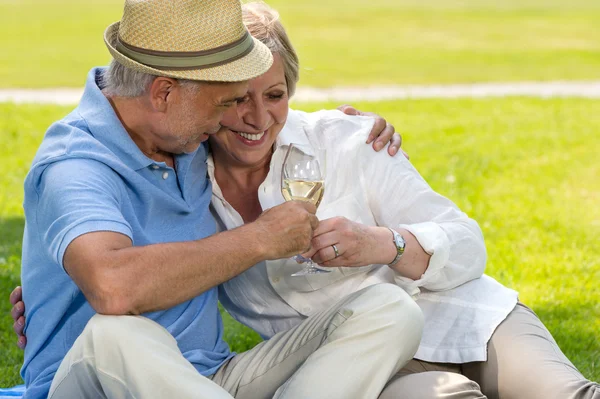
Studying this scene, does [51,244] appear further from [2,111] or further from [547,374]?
[2,111]

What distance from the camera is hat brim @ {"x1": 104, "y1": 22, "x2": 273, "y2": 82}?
342 cm

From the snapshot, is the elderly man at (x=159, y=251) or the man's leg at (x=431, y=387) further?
the man's leg at (x=431, y=387)

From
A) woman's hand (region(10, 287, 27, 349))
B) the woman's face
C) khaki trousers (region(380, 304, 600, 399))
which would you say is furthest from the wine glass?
woman's hand (region(10, 287, 27, 349))

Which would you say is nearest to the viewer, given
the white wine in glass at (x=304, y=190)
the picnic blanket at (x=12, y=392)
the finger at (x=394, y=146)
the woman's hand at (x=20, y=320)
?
the white wine in glass at (x=304, y=190)

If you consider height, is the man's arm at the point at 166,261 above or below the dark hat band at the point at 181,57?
below

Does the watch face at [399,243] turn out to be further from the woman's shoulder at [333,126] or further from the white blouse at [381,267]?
the woman's shoulder at [333,126]

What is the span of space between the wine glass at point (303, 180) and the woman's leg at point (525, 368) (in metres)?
0.77

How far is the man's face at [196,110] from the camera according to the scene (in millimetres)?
3488

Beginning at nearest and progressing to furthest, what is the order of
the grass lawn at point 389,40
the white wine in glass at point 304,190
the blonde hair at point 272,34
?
the white wine in glass at point 304,190
the blonde hair at point 272,34
the grass lawn at point 389,40

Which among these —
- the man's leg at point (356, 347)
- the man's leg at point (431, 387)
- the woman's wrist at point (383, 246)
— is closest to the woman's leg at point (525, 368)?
the man's leg at point (431, 387)

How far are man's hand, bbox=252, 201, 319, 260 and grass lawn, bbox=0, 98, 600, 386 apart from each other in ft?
6.55

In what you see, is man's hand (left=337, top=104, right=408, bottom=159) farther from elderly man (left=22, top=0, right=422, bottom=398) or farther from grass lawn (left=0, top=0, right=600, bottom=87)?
grass lawn (left=0, top=0, right=600, bottom=87)

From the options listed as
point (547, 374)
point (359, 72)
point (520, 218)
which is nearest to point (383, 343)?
point (547, 374)

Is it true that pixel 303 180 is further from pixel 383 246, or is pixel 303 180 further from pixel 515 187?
pixel 515 187
